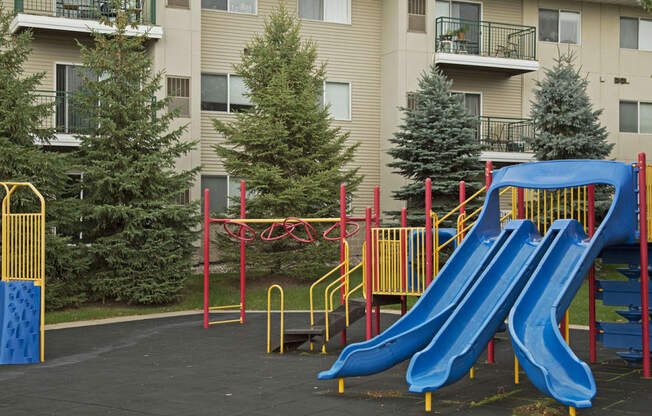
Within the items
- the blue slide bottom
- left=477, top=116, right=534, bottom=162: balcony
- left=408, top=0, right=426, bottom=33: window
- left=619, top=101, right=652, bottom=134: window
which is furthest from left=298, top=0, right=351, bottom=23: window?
the blue slide bottom

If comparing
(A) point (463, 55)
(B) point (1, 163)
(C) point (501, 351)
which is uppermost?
(A) point (463, 55)

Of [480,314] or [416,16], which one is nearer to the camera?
[480,314]

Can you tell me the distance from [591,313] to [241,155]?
13490mm

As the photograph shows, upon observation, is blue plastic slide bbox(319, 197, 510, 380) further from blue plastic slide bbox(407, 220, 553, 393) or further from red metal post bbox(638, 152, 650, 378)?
red metal post bbox(638, 152, 650, 378)

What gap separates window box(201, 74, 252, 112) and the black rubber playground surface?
13.0 meters

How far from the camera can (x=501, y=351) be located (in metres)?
13.5

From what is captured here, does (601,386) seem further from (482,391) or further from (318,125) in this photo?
(318,125)

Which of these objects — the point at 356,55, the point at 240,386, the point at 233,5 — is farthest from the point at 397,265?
the point at 356,55

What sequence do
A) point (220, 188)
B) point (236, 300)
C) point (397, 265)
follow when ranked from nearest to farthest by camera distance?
point (397, 265), point (236, 300), point (220, 188)

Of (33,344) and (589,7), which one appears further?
(589,7)

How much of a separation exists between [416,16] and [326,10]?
313cm

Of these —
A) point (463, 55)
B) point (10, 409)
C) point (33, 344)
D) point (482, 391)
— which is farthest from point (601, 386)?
point (463, 55)

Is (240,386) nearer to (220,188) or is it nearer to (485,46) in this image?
(220,188)

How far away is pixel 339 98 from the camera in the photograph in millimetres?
28484
